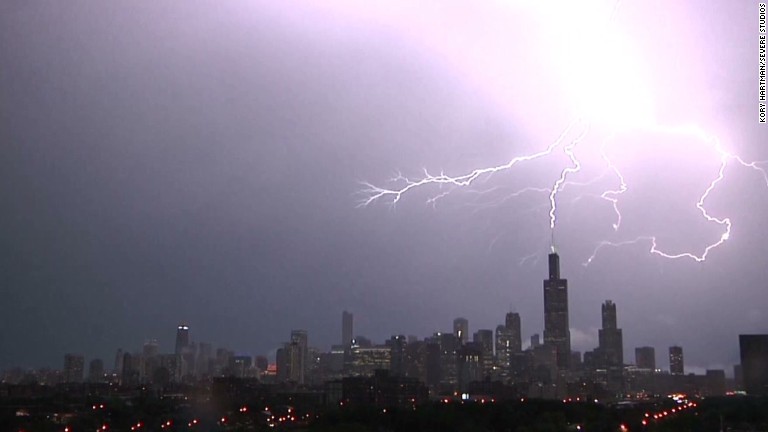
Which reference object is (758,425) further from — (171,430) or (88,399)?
(88,399)

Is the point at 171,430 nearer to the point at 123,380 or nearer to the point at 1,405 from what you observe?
the point at 1,405

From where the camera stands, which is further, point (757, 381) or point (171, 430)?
point (757, 381)

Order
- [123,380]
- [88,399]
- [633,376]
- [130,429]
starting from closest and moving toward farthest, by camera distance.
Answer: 1. [130,429]
2. [88,399]
3. [123,380]
4. [633,376]

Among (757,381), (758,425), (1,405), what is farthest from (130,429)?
(757,381)

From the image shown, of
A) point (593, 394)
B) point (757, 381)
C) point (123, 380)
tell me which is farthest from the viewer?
point (123, 380)

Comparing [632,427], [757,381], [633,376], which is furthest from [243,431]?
[633,376]

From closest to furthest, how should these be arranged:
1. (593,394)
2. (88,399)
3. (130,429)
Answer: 1. (130,429)
2. (88,399)
3. (593,394)

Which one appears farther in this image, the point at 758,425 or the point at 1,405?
the point at 1,405

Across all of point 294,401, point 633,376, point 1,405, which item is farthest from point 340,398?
point 633,376

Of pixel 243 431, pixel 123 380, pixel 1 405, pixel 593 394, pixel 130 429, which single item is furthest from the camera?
pixel 123 380
